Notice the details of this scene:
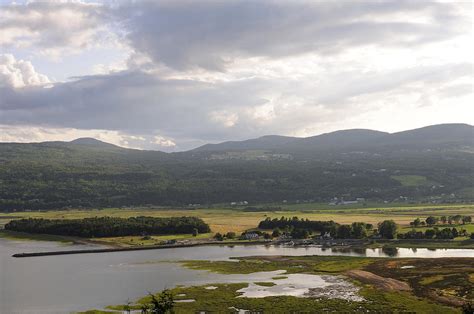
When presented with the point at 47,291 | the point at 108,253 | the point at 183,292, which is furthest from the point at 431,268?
the point at 108,253

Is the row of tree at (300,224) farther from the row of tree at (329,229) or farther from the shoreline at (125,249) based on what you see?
the shoreline at (125,249)

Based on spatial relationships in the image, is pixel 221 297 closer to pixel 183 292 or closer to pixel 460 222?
pixel 183 292

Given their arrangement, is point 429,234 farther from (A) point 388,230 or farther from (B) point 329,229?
(B) point 329,229

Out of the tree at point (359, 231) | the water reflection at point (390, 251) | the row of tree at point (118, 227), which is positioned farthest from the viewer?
the row of tree at point (118, 227)

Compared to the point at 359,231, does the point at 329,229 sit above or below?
above

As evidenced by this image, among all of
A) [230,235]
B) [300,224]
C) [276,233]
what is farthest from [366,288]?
[300,224]

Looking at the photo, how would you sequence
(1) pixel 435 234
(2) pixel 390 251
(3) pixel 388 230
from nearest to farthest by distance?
(2) pixel 390 251
(1) pixel 435 234
(3) pixel 388 230

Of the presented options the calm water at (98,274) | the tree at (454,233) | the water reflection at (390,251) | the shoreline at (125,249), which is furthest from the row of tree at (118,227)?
the tree at (454,233)

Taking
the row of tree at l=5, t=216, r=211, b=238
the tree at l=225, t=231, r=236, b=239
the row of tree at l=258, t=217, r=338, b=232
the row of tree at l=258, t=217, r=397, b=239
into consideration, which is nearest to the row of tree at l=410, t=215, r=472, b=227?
the row of tree at l=258, t=217, r=397, b=239
